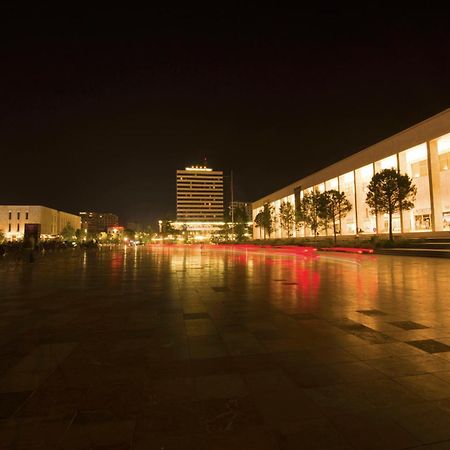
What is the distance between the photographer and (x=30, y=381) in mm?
3871

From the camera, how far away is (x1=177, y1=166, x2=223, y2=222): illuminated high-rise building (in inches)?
6954

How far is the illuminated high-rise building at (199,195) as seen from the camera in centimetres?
17662

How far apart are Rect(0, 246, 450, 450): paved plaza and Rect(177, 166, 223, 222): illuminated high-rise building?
167521mm

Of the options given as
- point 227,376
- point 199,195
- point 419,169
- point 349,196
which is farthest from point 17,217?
point 227,376

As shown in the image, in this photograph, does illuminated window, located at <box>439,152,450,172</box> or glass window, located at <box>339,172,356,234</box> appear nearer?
illuminated window, located at <box>439,152,450,172</box>

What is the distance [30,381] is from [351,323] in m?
5.23

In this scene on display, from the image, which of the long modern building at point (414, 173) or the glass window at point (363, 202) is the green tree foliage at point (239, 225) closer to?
the long modern building at point (414, 173)

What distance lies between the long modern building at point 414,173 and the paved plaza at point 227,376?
1269 inches

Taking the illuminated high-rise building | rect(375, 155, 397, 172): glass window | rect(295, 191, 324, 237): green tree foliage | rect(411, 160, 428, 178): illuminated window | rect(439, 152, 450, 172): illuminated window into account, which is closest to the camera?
rect(439, 152, 450, 172): illuminated window

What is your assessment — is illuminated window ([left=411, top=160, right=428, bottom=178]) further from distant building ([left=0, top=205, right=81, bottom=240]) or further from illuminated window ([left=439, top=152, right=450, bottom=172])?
distant building ([left=0, top=205, right=81, bottom=240])

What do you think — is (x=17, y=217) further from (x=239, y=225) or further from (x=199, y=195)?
(x=239, y=225)

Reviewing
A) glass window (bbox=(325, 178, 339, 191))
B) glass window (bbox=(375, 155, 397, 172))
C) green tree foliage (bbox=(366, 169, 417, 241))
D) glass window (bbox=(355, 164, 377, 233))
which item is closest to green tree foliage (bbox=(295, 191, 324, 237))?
glass window (bbox=(355, 164, 377, 233))

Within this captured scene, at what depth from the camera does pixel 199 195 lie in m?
179

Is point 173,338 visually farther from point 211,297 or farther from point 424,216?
point 424,216
